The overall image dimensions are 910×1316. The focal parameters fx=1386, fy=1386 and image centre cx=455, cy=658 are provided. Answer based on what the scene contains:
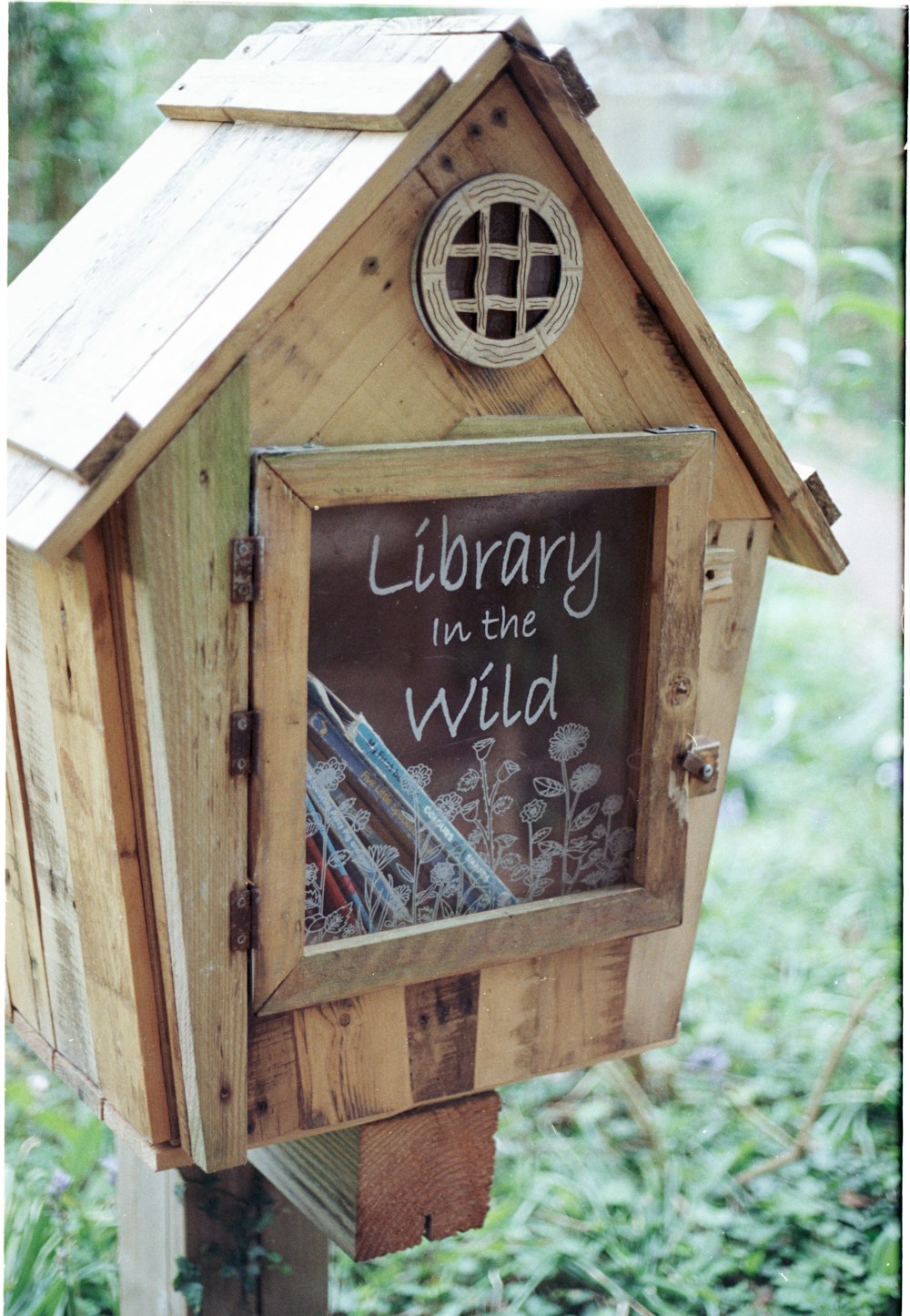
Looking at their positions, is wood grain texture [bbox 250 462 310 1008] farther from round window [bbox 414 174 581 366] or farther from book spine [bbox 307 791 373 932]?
round window [bbox 414 174 581 366]

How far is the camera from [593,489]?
1.12 metres

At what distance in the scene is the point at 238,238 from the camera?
983mm

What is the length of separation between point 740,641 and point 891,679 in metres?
2.50

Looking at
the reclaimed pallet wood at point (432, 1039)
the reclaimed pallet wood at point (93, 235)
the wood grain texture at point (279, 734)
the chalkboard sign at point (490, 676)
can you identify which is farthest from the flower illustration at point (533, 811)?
the reclaimed pallet wood at point (93, 235)

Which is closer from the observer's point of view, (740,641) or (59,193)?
(740,641)

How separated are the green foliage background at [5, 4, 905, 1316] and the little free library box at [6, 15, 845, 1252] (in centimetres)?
91

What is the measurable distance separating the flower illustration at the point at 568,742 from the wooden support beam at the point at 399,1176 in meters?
0.33

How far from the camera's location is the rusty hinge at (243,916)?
1025 mm

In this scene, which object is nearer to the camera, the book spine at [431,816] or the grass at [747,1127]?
the book spine at [431,816]

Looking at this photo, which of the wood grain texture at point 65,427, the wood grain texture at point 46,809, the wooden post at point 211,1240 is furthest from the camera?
the wooden post at point 211,1240

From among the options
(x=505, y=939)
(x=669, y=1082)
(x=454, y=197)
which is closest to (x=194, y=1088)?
(x=505, y=939)

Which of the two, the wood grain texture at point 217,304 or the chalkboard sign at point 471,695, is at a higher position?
the wood grain texture at point 217,304

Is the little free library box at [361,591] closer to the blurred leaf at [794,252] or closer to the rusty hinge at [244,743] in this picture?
the rusty hinge at [244,743]

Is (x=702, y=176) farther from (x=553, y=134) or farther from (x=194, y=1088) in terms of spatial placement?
(x=194, y=1088)
